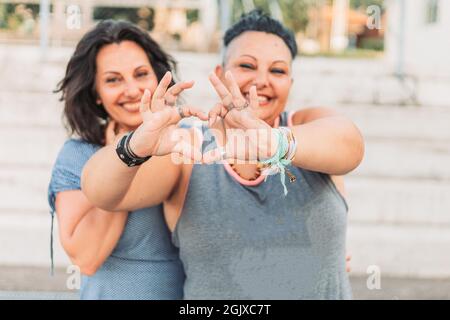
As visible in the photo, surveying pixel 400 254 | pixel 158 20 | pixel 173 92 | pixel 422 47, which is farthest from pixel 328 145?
pixel 158 20

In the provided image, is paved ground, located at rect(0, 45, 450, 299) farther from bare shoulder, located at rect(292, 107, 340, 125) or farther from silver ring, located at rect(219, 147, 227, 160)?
silver ring, located at rect(219, 147, 227, 160)

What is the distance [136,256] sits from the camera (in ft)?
5.69

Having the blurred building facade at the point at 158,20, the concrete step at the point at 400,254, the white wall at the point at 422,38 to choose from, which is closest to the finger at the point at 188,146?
the concrete step at the point at 400,254

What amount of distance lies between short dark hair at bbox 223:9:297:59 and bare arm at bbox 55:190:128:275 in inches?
23.0

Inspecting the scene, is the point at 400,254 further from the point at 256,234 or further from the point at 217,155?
the point at 217,155

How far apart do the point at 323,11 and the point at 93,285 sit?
19.3 m

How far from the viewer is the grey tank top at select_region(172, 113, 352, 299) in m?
1.54

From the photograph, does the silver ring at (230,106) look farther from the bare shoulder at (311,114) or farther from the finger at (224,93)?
the bare shoulder at (311,114)

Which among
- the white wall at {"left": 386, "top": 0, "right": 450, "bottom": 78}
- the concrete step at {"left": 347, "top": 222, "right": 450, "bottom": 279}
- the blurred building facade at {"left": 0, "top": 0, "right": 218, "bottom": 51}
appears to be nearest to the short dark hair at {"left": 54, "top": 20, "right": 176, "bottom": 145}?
the concrete step at {"left": 347, "top": 222, "right": 450, "bottom": 279}

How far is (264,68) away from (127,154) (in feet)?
1.55

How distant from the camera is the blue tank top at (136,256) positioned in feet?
5.62

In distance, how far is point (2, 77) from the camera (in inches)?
177
